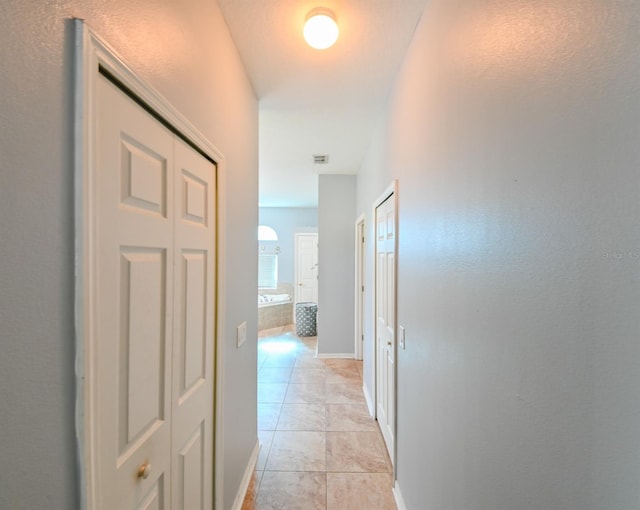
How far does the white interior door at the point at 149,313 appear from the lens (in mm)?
734

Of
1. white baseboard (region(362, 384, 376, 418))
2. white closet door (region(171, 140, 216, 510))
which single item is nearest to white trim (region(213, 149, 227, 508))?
white closet door (region(171, 140, 216, 510))

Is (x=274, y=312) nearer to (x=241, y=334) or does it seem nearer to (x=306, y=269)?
(x=306, y=269)

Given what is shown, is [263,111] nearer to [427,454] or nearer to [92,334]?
[92,334]

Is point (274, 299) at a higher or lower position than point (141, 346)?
lower

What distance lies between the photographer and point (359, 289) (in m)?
4.23

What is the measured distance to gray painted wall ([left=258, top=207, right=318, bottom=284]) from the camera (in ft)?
25.3

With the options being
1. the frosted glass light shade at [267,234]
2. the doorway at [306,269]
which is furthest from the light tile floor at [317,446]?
the frosted glass light shade at [267,234]

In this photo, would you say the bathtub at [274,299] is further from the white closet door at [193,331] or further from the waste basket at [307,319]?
the white closet door at [193,331]

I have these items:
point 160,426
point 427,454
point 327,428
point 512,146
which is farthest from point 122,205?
point 327,428

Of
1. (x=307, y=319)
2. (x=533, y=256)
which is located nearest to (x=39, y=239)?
(x=533, y=256)

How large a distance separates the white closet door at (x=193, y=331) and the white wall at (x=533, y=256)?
1.02 metres

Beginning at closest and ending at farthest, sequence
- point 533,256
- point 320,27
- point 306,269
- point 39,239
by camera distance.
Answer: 1. point 39,239
2. point 533,256
3. point 320,27
4. point 306,269

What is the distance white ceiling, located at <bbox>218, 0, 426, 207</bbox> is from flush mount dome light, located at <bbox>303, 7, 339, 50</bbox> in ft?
0.10

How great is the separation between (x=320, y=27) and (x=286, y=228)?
632 centimetres
